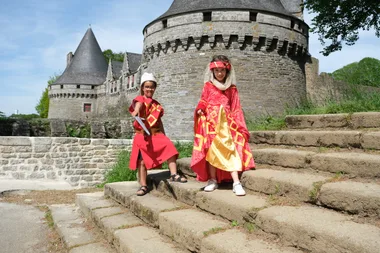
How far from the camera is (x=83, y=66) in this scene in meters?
41.8

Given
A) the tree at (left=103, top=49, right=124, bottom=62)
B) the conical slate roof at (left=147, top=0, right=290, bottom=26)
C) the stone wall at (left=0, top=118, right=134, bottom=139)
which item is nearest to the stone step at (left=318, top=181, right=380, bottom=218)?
the stone wall at (left=0, top=118, right=134, bottom=139)

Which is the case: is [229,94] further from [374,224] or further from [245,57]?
[245,57]

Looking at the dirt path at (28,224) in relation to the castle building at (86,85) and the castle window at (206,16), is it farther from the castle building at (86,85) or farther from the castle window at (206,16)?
the castle building at (86,85)

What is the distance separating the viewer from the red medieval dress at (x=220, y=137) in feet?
10.3

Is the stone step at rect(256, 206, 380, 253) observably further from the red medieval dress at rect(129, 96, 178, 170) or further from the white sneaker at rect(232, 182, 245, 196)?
the red medieval dress at rect(129, 96, 178, 170)

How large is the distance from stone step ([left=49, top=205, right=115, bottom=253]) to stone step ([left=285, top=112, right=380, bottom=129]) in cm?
281

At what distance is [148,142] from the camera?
3824 millimetres

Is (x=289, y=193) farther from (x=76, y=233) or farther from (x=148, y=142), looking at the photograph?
(x=76, y=233)

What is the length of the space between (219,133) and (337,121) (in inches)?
60.6

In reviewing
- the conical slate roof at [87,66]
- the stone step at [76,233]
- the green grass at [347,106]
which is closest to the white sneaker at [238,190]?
the stone step at [76,233]

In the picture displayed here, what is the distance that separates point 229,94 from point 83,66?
41.5 metres

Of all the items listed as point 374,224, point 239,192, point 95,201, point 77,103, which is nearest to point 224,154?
point 239,192

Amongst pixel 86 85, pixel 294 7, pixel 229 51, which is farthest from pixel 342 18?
pixel 86 85

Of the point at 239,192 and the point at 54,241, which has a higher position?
the point at 239,192
